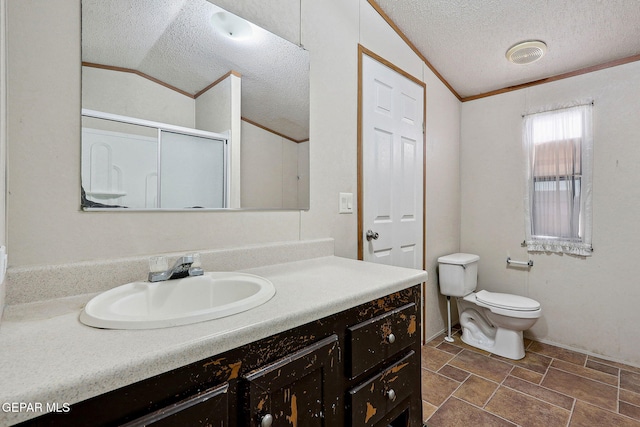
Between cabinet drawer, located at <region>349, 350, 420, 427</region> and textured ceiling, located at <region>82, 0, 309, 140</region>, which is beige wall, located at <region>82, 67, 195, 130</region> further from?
cabinet drawer, located at <region>349, 350, 420, 427</region>

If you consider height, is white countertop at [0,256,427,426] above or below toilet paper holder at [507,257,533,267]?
above

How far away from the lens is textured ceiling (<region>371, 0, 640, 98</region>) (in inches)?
68.9

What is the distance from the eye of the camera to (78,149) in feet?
2.94

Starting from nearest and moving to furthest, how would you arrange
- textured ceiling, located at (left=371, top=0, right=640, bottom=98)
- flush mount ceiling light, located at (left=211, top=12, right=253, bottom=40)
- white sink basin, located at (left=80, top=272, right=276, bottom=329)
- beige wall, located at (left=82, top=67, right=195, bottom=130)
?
white sink basin, located at (left=80, top=272, right=276, bottom=329) → beige wall, located at (left=82, top=67, right=195, bottom=130) → flush mount ceiling light, located at (left=211, top=12, right=253, bottom=40) → textured ceiling, located at (left=371, top=0, right=640, bottom=98)

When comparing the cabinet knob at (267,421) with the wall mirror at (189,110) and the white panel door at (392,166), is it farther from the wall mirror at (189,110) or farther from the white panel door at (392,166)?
the white panel door at (392,166)

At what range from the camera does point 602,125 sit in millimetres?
2215

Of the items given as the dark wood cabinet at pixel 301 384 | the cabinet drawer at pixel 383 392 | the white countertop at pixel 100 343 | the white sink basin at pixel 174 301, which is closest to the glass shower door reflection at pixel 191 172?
the white sink basin at pixel 174 301

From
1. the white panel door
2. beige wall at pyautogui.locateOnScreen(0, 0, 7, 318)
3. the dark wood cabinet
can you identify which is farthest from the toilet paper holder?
beige wall at pyautogui.locateOnScreen(0, 0, 7, 318)

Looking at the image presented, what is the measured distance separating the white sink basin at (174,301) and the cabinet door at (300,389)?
0.17 meters

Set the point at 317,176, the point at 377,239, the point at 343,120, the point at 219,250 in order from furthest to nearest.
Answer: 1. the point at 377,239
2. the point at 343,120
3. the point at 317,176
4. the point at 219,250

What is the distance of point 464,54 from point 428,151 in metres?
0.78

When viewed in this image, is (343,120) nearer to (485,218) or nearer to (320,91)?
(320,91)

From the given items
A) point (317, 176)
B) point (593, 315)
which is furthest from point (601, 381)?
point (317, 176)

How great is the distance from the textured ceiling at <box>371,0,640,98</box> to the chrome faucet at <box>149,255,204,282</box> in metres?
1.93
